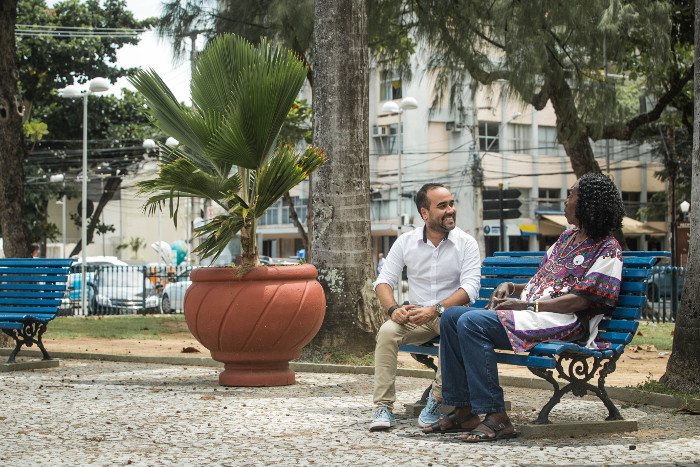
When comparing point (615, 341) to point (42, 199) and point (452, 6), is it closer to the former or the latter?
point (452, 6)

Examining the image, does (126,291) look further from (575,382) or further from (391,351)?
(575,382)

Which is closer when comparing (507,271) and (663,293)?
(507,271)

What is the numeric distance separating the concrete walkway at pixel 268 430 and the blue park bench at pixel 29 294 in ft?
3.75

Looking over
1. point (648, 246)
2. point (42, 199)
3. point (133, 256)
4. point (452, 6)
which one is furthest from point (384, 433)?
point (133, 256)

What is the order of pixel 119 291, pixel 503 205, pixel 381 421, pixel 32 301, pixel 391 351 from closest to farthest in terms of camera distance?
pixel 381 421 → pixel 391 351 → pixel 32 301 → pixel 503 205 → pixel 119 291

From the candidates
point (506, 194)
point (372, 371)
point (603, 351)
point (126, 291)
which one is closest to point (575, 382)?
point (603, 351)

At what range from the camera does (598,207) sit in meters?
5.53

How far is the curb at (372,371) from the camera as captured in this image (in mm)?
6637

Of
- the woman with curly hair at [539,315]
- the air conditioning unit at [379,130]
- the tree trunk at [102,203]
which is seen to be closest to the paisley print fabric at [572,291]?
the woman with curly hair at [539,315]

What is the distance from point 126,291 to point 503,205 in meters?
10.9

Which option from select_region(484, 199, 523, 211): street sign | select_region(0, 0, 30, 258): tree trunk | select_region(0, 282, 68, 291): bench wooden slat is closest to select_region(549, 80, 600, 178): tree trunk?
select_region(484, 199, 523, 211): street sign

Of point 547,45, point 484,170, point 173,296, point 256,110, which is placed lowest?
point 173,296

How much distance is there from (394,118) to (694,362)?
144 ft

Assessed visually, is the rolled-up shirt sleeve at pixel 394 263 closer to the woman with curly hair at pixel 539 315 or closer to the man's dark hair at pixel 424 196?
the man's dark hair at pixel 424 196
